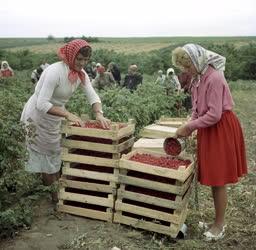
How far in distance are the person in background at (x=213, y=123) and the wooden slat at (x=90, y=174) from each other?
0.83 metres

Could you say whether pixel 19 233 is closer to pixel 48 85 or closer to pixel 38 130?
pixel 38 130

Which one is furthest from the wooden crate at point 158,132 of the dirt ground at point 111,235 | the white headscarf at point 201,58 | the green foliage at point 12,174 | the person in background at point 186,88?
the person in background at point 186,88

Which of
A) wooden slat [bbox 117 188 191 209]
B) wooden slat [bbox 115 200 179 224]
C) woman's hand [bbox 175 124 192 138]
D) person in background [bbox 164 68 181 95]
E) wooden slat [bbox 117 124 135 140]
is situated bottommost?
wooden slat [bbox 115 200 179 224]

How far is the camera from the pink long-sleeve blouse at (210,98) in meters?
4.39

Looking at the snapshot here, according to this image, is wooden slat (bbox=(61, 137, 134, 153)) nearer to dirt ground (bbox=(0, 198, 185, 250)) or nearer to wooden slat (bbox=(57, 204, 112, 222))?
wooden slat (bbox=(57, 204, 112, 222))

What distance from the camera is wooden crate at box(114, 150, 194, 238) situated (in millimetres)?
4605

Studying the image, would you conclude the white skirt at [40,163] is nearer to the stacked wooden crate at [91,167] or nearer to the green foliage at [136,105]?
the stacked wooden crate at [91,167]

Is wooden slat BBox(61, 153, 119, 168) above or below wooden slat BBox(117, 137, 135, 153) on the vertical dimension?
below

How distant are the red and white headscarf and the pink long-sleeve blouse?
1.24m

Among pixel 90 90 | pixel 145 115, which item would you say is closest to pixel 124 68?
pixel 145 115

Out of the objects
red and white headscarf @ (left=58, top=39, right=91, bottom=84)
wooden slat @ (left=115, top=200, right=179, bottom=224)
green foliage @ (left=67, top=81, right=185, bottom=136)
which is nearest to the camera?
wooden slat @ (left=115, top=200, right=179, bottom=224)

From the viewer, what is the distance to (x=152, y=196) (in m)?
4.74

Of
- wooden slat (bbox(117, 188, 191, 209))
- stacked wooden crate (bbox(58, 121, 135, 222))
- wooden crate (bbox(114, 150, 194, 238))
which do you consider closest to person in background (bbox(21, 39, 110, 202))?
stacked wooden crate (bbox(58, 121, 135, 222))

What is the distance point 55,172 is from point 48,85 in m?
1.11
